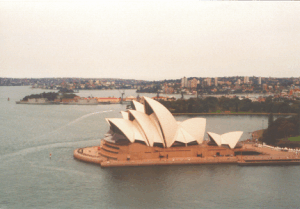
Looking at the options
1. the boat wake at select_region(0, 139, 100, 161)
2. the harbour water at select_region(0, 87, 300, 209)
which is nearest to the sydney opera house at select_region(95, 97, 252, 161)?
the harbour water at select_region(0, 87, 300, 209)

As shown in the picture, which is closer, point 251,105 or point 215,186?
point 215,186

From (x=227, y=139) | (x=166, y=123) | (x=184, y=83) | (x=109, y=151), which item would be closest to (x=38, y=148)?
(x=109, y=151)

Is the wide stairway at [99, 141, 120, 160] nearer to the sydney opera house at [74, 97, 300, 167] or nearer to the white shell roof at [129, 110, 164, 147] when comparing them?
the sydney opera house at [74, 97, 300, 167]

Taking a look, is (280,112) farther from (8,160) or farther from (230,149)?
(8,160)

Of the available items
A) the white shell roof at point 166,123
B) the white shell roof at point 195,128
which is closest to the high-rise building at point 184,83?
the white shell roof at point 195,128

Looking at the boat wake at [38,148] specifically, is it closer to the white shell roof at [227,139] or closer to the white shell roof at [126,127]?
the white shell roof at [126,127]

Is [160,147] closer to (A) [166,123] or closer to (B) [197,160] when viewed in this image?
(A) [166,123]

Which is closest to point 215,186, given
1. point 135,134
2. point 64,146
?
point 135,134

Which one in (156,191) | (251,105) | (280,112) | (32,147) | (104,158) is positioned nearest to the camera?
(156,191)

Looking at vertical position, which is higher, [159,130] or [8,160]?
[159,130]
